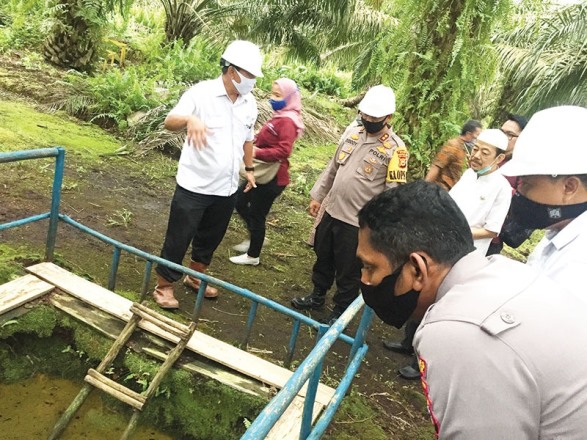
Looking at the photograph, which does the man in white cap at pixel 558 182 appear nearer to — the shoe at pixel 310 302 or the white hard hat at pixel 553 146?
the white hard hat at pixel 553 146

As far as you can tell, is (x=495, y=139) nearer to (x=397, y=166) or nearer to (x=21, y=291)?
(x=397, y=166)

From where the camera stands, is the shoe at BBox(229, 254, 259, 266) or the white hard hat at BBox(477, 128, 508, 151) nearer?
the white hard hat at BBox(477, 128, 508, 151)

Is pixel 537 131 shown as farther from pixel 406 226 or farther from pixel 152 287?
pixel 152 287

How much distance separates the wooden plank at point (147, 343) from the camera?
9.52ft

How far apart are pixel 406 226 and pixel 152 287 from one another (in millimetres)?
3043

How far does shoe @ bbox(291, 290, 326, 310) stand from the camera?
4.14 m

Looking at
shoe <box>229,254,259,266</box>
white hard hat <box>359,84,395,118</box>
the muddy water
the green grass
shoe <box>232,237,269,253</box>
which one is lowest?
the green grass

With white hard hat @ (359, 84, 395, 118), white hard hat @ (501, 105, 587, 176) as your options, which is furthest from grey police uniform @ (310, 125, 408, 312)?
white hard hat @ (501, 105, 587, 176)

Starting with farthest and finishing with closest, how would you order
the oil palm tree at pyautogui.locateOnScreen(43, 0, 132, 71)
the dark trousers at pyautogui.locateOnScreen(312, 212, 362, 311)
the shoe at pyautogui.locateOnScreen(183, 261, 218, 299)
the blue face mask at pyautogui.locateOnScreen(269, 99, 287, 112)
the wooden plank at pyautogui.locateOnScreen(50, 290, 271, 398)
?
the oil palm tree at pyautogui.locateOnScreen(43, 0, 132, 71) → the blue face mask at pyautogui.locateOnScreen(269, 99, 287, 112) → the shoe at pyautogui.locateOnScreen(183, 261, 218, 299) → the dark trousers at pyautogui.locateOnScreen(312, 212, 362, 311) → the wooden plank at pyautogui.locateOnScreen(50, 290, 271, 398)

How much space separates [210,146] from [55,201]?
3.59 feet

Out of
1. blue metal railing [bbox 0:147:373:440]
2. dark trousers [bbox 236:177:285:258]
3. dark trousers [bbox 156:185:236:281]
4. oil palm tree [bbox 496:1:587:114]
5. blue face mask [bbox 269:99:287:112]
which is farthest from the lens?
oil palm tree [bbox 496:1:587:114]

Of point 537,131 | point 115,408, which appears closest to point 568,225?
point 537,131

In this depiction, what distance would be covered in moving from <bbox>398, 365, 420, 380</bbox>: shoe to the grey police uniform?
2.02 feet

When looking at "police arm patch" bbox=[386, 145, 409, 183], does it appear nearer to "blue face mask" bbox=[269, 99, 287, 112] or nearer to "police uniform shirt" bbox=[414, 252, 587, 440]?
"blue face mask" bbox=[269, 99, 287, 112]
